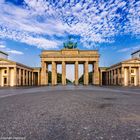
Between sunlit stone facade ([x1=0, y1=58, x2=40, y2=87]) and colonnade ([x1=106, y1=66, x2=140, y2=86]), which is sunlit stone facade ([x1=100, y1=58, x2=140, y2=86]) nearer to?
colonnade ([x1=106, y1=66, x2=140, y2=86])

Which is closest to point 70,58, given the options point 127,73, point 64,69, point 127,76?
point 64,69

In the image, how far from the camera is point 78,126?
7070 mm

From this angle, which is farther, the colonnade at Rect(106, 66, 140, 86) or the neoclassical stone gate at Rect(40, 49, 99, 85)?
the neoclassical stone gate at Rect(40, 49, 99, 85)

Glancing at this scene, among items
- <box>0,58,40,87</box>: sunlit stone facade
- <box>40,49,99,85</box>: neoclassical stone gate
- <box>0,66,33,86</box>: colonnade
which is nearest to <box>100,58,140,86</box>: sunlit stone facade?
<box>40,49,99,85</box>: neoclassical stone gate

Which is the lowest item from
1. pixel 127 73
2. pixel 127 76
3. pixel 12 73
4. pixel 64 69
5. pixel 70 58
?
pixel 127 76

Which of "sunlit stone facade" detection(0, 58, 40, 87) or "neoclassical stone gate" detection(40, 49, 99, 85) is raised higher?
"neoclassical stone gate" detection(40, 49, 99, 85)

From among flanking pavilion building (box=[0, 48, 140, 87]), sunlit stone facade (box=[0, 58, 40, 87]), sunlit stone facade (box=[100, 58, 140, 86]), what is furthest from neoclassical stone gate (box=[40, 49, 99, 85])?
sunlit stone facade (box=[100, 58, 140, 86])

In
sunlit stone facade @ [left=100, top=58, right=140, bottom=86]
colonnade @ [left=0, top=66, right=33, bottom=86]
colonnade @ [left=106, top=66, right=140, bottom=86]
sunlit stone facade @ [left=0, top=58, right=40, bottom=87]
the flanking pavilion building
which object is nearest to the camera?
sunlit stone facade @ [left=0, top=58, right=40, bottom=87]

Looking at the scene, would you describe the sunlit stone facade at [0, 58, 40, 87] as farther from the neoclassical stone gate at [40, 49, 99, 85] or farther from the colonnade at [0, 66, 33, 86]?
the neoclassical stone gate at [40, 49, 99, 85]

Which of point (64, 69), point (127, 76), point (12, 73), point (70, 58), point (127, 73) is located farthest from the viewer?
point (64, 69)

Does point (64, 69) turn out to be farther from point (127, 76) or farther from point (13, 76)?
point (127, 76)

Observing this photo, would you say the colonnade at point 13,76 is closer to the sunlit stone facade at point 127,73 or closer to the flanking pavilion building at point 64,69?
the flanking pavilion building at point 64,69

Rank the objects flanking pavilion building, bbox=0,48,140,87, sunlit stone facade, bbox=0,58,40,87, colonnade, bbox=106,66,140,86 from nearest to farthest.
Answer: sunlit stone facade, bbox=0,58,40,87 < flanking pavilion building, bbox=0,48,140,87 < colonnade, bbox=106,66,140,86

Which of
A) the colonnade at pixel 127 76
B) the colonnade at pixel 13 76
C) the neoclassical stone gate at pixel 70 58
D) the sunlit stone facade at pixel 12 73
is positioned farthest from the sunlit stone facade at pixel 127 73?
the colonnade at pixel 13 76
